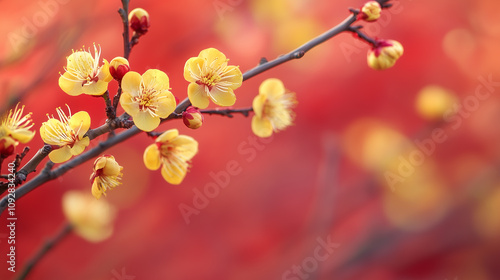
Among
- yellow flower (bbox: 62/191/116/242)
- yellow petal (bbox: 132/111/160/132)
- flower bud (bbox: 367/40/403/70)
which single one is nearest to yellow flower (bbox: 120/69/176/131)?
yellow petal (bbox: 132/111/160/132)

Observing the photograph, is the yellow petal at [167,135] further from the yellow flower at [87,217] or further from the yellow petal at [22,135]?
the yellow flower at [87,217]

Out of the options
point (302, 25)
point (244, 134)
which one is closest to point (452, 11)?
point (302, 25)

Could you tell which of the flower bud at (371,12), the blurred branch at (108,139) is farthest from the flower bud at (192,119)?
the flower bud at (371,12)

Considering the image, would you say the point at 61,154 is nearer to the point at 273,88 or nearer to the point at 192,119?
the point at 192,119

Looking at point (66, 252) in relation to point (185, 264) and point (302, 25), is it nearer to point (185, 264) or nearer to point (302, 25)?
point (185, 264)

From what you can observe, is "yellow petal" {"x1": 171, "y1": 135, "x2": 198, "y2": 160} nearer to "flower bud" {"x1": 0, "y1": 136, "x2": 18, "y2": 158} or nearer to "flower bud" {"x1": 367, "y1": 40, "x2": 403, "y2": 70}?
"flower bud" {"x1": 0, "y1": 136, "x2": 18, "y2": 158}

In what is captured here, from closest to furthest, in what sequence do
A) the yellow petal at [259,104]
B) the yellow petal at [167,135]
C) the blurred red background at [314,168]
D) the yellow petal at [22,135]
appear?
1. the yellow petal at [22,135]
2. the yellow petal at [167,135]
3. the yellow petal at [259,104]
4. the blurred red background at [314,168]

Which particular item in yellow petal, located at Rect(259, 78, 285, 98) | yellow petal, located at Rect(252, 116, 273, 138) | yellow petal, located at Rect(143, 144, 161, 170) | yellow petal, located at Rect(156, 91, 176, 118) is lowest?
yellow petal, located at Rect(252, 116, 273, 138)
